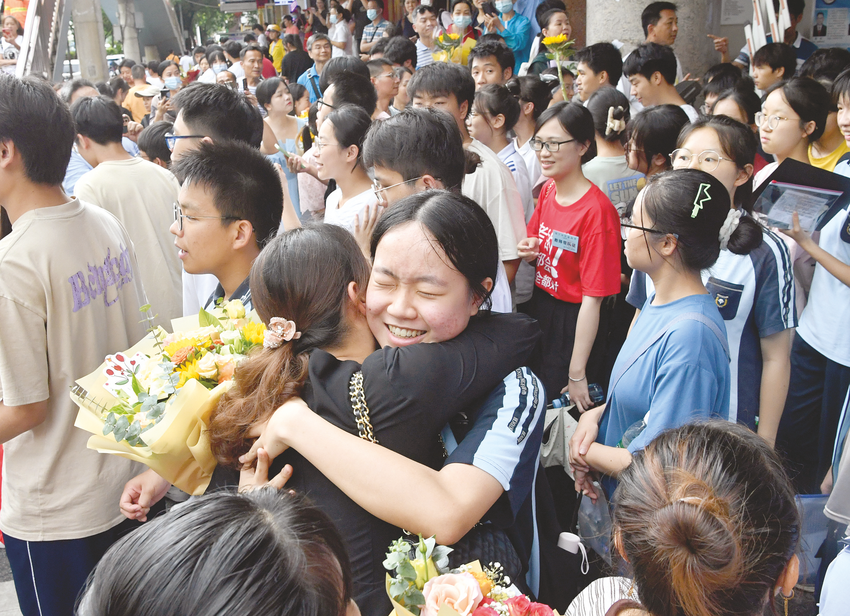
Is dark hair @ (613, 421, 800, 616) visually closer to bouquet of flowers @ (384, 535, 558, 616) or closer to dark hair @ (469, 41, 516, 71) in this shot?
bouquet of flowers @ (384, 535, 558, 616)

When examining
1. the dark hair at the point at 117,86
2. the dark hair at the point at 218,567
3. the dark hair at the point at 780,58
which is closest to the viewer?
the dark hair at the point at 218,567

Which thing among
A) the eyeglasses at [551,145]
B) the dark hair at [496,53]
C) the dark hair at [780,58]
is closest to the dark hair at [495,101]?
the eyeglasses at [551,145]

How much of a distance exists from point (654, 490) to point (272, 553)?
72cm

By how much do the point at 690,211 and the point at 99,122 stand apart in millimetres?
3372

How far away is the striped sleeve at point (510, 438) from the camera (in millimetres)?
1431

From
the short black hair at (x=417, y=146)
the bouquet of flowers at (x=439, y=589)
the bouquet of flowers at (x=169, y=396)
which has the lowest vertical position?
the bouquet of flowers at (x=439, y=589)

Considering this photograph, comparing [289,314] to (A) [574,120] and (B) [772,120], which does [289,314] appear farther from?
(B) [772,120]

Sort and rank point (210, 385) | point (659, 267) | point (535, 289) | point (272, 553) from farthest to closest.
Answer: point (535, 289) → point (659, 267) → point (210, 385) → point (272, 553)

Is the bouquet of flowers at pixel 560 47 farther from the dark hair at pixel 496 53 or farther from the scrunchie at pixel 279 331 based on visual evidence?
the scrunchie at pixel 279 331

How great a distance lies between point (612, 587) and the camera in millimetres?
1410

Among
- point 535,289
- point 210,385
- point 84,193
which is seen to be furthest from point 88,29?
point 210,385

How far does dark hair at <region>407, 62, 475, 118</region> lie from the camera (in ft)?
12.3

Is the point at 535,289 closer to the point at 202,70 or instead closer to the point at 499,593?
the point at 499,593

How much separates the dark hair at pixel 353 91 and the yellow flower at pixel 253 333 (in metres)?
2.86
